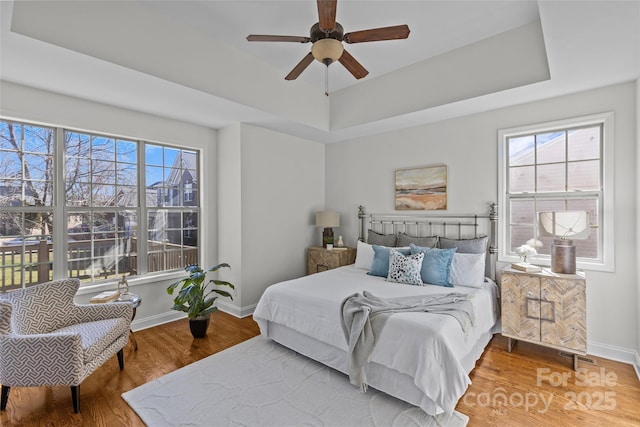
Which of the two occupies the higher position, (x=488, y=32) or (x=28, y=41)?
(x=488, y=32)

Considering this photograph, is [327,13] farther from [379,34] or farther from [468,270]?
[468,270]

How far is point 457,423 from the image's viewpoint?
6.36 feet

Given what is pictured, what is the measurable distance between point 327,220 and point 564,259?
2867 mm

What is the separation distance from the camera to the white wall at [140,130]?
2.83 m

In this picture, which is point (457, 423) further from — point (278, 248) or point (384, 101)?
point (384, 101)

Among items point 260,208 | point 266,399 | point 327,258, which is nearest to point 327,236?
point 327,258

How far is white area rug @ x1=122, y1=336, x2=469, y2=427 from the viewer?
77.6 inches

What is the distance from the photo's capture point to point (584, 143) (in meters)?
3.02

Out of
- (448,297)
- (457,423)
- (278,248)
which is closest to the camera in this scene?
(457,423)

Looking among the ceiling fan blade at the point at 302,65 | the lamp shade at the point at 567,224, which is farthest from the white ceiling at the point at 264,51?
the lamp shade at the point at 567,224

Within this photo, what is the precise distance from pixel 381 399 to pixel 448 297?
1.01 meters

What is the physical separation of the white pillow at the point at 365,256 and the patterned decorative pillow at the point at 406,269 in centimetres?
55

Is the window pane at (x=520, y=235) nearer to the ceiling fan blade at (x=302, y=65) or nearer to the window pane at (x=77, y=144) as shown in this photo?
the ceiling fan blade at (x=302, y=65)

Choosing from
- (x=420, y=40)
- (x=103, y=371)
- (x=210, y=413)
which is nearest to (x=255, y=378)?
(x=210, y=413)
